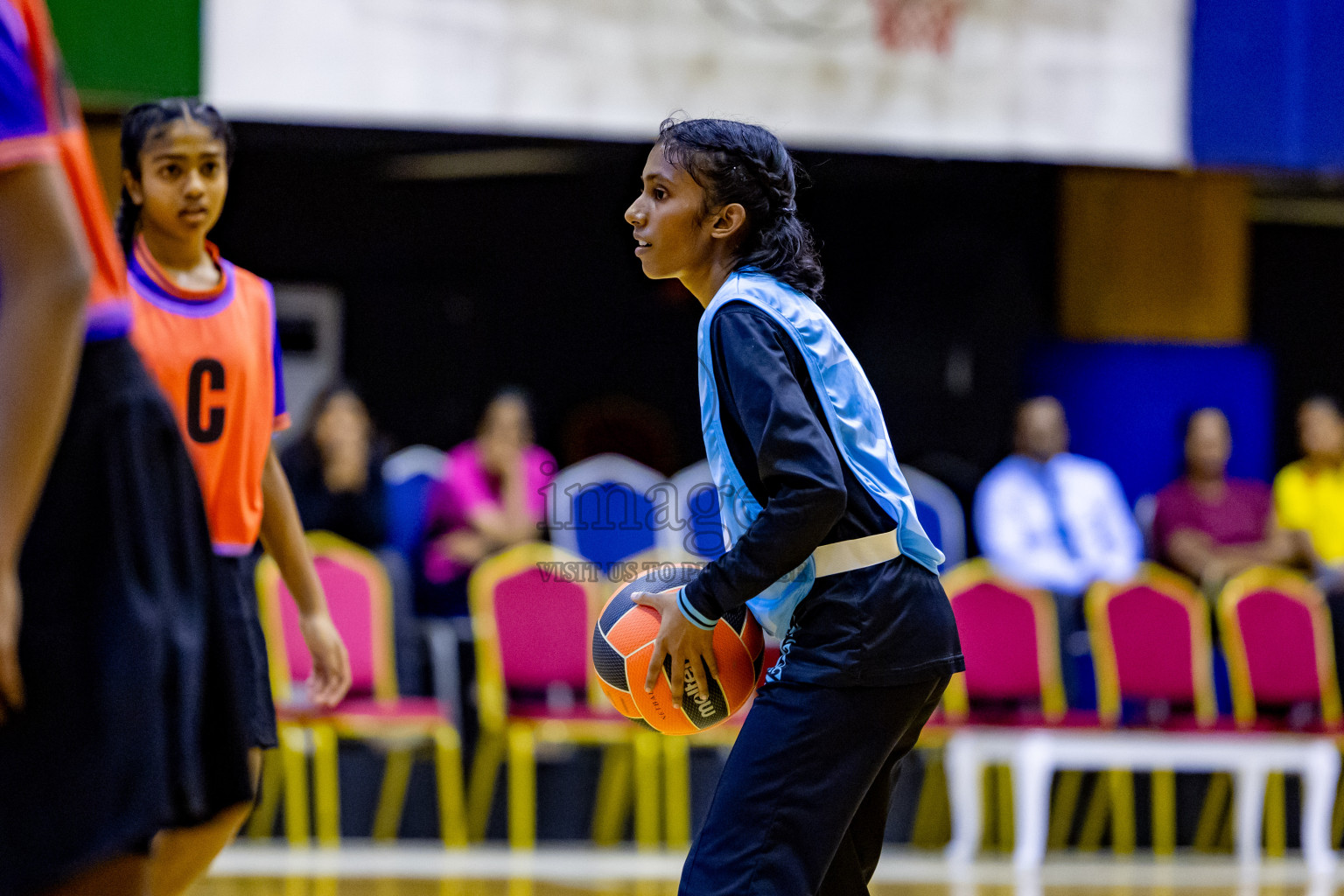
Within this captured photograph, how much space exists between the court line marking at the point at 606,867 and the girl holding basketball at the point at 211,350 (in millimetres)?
3149

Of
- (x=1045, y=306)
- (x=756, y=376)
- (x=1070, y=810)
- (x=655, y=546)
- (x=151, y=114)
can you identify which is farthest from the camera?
(x=1045, y=306)

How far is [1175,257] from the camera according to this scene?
1014cm

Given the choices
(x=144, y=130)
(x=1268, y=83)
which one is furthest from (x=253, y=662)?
(x=1268, y=83)

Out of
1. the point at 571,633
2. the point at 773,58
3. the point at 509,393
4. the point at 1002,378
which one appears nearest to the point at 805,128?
the point at 773,58

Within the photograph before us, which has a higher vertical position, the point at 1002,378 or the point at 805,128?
the point at 805,128

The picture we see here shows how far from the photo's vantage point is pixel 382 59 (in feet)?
23.3

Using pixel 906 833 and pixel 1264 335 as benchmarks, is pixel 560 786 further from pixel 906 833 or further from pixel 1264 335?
pixel 1264 335

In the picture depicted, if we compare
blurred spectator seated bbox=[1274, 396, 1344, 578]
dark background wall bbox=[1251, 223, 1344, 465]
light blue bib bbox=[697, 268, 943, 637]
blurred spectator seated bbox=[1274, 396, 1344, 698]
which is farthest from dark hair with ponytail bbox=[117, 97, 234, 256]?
dark background wall bbox=[1251, 223, 1344, 465]

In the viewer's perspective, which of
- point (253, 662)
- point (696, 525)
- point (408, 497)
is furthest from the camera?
point (408, 497)

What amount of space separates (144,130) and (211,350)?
0.46 m

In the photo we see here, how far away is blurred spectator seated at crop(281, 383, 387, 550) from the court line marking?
53.5 inches

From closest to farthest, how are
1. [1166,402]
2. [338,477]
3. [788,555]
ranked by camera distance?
1. [788,555]
2. [338,477]
3. [1166,402]

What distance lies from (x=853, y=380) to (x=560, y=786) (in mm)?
4773

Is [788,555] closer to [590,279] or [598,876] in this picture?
[598,876]
